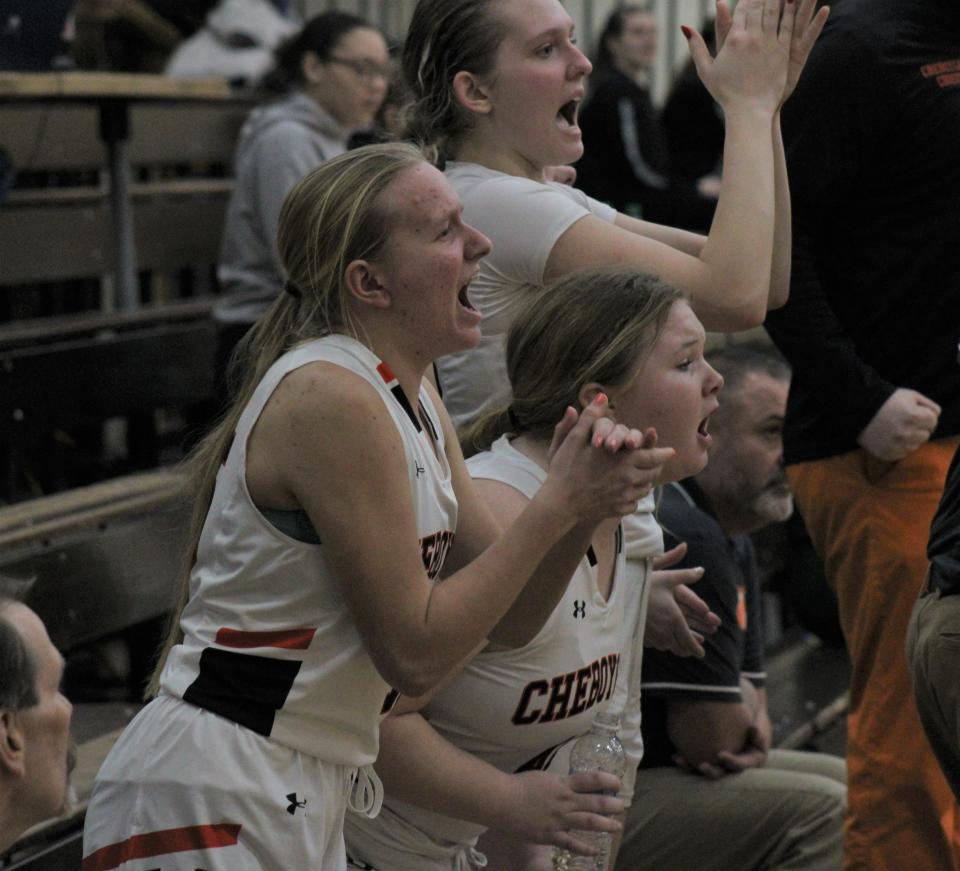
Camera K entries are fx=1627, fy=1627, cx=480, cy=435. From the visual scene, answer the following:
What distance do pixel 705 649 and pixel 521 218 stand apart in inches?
41.4

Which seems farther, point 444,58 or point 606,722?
point 444,58

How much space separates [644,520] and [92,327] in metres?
2.90

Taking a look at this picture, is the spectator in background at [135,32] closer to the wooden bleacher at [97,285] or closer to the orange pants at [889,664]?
the wooden bleacher at [97,285]

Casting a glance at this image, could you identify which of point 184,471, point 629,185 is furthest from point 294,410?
point 629,185

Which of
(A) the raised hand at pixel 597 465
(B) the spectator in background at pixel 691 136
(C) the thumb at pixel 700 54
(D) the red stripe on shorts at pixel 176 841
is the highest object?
(C) the thumb at pixel 700 54

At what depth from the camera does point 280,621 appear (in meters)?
1.85

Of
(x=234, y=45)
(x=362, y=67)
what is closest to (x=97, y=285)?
(x=234, y=45)

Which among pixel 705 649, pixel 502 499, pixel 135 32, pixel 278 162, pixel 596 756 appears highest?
pixel 502 499

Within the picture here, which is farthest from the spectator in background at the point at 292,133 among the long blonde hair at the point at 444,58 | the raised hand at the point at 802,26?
the raised hand at the point at 802,26

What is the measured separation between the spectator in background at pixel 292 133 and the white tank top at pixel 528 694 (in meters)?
2.88

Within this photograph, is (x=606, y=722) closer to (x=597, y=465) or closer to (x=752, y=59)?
(x=597, y=465)

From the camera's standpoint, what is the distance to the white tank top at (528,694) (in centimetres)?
223

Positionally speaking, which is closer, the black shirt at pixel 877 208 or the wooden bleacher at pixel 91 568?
the black shirt at pixel 877 208

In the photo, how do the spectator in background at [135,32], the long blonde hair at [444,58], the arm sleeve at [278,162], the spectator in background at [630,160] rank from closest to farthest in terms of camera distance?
the long blonde hair at [444,58] < the arm sleeve at [278,162] < the spectator in background at [135,32] < the spectator in background at [630,160]
